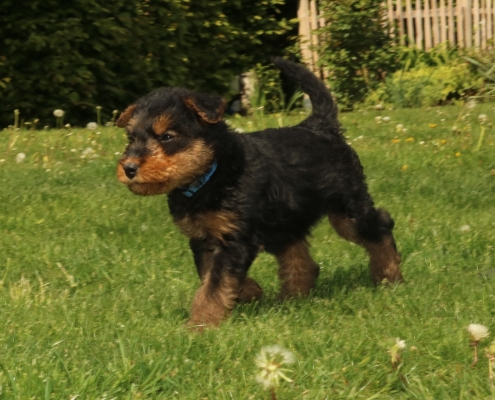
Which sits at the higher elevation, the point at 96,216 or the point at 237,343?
the point at 237,343

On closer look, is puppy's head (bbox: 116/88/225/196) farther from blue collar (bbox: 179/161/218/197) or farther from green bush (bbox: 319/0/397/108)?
green bush (bbox: 319/0/397/108)

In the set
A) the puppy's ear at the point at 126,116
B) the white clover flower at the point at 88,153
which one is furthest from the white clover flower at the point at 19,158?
the puppy's ear at the point at 126,116

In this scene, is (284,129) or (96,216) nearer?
(284,129)

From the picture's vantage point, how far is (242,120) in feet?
37.2

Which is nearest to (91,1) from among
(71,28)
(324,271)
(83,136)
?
(71,28)

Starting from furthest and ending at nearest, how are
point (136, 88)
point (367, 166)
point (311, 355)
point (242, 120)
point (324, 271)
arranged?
1. point (136, 88)
2. point (242, 120)
3. point (367, 166)
4. point (324, 271)
5. point (311, 355)

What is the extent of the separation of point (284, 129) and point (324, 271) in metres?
1.02

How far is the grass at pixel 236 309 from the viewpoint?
365 centimetres

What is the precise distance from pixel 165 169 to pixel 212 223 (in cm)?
38

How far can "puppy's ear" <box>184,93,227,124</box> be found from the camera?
4.73m

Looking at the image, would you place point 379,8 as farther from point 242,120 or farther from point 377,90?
point 242,120

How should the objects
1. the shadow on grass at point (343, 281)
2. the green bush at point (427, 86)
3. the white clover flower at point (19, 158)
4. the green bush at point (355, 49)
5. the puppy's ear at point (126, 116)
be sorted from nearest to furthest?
the puppy's ear at point (126, 116), the shadow on grass at point (343, 281), the white clover flower at point (19, 158), the green bush at point (427, 86), the green bush at point (355, 49)

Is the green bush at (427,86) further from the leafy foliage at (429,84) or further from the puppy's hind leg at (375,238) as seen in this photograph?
the puppy's hind leg at (375,238)

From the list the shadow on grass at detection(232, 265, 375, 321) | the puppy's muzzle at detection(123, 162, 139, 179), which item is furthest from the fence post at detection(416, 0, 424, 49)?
the puppy's muzzle at detection(123, 162, 139, 179)
